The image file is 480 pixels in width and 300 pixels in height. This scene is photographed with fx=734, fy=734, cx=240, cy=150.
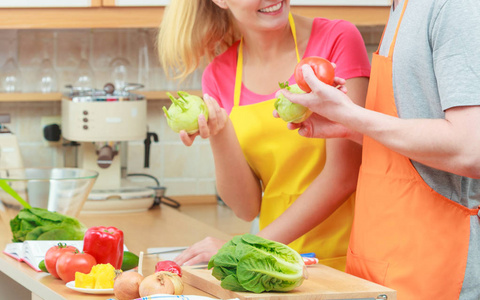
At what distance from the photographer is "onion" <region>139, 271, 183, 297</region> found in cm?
121

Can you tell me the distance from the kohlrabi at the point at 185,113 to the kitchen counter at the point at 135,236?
0.32m

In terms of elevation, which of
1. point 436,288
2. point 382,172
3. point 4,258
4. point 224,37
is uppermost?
point 224,37

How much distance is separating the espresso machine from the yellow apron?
1.01 metres

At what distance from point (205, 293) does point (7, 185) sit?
0.90m

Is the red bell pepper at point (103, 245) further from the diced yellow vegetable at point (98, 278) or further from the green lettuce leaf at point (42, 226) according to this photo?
the green lettuce leaf at point (42, 226)

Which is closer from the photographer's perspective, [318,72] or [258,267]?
[258,267]

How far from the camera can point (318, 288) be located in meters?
1.26

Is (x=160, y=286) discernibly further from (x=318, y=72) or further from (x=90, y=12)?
(x=90, y=12)

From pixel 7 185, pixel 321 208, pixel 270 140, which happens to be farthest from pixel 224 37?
pixel 7 185

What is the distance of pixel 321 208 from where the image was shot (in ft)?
5.37

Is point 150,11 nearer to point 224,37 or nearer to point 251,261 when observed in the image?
point 224,37

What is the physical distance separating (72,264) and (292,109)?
1.76 ft

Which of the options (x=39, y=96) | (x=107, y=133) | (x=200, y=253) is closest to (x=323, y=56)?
(x=200, y=253)

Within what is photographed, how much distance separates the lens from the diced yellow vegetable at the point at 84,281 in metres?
1.42
